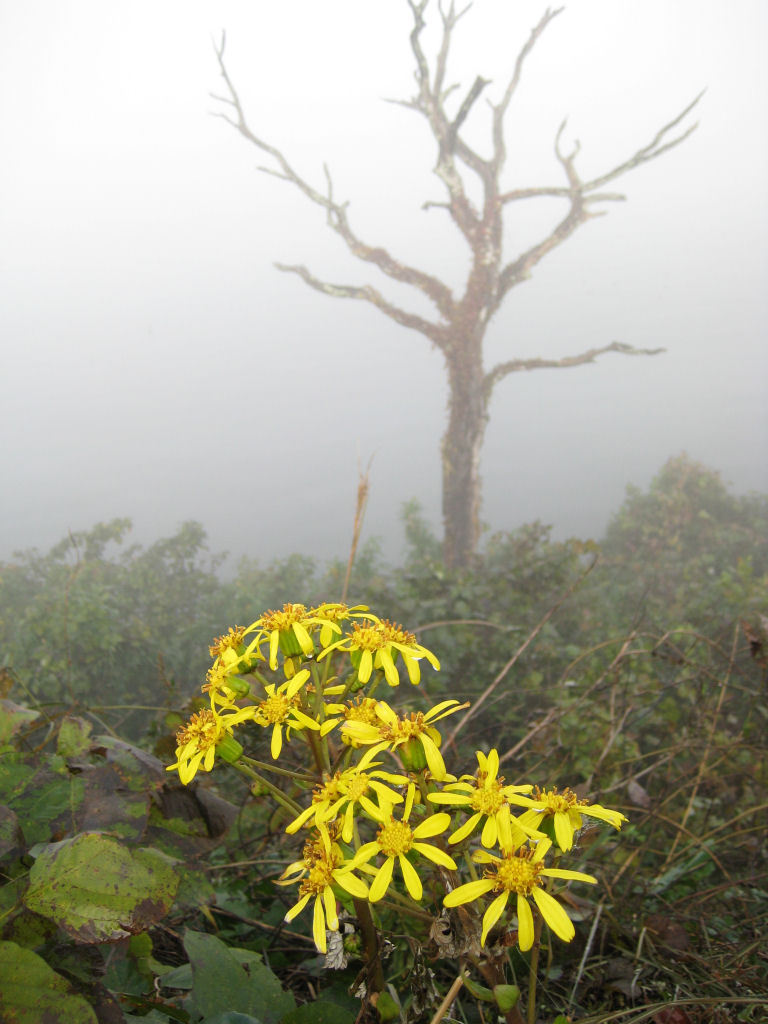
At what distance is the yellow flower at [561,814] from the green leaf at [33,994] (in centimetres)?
42

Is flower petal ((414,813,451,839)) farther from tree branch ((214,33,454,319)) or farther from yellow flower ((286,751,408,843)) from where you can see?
tree branch ((214,33,454,319))

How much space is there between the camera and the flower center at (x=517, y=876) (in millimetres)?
559

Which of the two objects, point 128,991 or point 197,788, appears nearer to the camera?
point 128,991

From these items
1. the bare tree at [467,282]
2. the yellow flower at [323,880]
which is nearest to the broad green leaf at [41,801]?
the yellow flower at [323,880]

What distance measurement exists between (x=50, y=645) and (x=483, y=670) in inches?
100

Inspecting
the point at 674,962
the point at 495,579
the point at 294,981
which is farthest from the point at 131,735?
the point at 674,962

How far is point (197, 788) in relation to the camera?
97 cm

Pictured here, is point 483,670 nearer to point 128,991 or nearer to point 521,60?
point 128,991

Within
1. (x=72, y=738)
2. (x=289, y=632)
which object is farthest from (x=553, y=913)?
(x=72, y=738)

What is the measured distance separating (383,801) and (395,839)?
1.4 inches

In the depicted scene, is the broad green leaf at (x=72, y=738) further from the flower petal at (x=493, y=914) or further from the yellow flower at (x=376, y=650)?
the flower petal at (x=493, y=914)

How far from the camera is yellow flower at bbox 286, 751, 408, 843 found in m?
0.56

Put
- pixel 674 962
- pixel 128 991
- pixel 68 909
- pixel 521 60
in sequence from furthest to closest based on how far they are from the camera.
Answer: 1. pixel 521 60
2. pixel 674 962
3. pixel 128 991
4. pixel 68 909

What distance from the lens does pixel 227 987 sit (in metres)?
0.70
